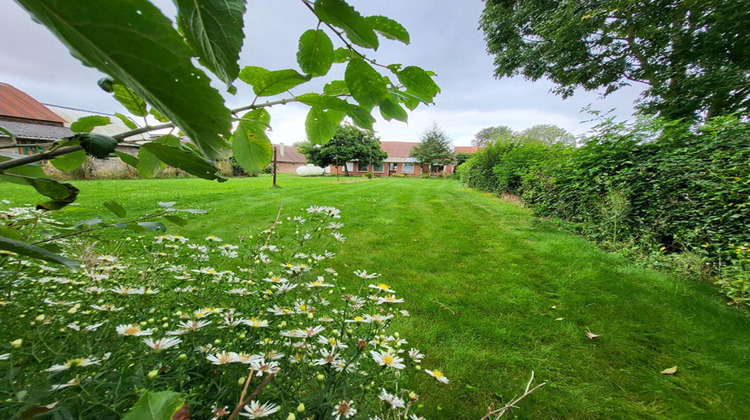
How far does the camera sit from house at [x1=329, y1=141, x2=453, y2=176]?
33812 mm

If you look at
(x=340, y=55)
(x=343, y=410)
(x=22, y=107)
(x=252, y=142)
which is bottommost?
(x=343, y=410)

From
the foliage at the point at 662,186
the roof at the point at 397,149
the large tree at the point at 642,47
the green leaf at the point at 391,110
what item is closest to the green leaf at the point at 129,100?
the green leaf at the point at 391,110

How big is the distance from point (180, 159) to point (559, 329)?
9.50 ft

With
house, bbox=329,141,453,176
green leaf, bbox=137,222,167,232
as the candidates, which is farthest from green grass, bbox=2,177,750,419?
house, bbox=329,141,453,176

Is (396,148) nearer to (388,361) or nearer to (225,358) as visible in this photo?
(388,361)

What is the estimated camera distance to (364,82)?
1.95 feet

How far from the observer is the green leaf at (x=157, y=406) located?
389mm

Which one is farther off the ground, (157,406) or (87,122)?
(87,122)

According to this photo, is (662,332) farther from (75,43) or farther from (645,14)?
(645,14)

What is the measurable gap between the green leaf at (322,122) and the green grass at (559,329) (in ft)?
2.33

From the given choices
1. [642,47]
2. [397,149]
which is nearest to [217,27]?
[642,47]

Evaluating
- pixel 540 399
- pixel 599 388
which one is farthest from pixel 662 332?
pixel 540 399

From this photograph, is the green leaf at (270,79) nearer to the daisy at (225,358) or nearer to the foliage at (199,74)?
the foliage at (199,74)

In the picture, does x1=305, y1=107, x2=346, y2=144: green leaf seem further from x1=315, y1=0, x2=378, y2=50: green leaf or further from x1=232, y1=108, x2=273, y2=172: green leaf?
x1=315, y1=0, x2=378, y2=50: green leaf
